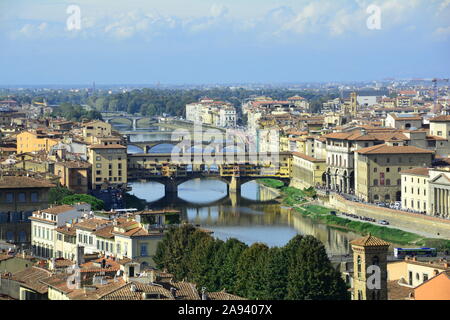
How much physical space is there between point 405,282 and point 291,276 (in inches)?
78.5

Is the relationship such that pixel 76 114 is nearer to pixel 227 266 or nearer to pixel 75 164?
pixel 75 164

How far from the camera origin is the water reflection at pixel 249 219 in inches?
927

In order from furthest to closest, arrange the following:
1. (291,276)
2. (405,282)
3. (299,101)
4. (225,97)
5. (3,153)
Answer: (225,97) < (299,101) < (3,153) < (405,282) < (291,276)

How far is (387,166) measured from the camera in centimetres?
2981

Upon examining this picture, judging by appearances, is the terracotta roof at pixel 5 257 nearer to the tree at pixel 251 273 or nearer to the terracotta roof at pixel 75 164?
the tree at pixel 251 273

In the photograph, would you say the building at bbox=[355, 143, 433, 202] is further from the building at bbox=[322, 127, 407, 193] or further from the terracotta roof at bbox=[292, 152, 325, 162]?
the terracotta roof at bbox=[292, 152, 325, 162]

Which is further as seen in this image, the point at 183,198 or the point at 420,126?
the point at 420,126

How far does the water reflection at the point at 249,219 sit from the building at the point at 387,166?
208 cm

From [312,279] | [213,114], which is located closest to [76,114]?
[213,114]

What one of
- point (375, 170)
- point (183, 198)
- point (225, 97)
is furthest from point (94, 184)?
point (225, 97)

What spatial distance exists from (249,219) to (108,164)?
7.47 metres
